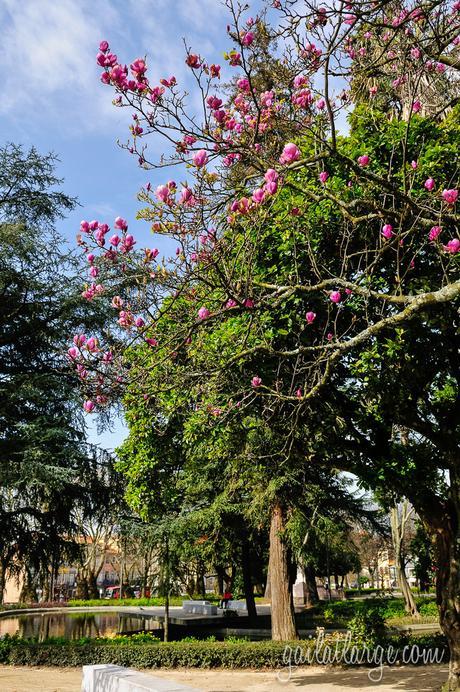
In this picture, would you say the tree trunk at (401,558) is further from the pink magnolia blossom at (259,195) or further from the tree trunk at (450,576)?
the pink magnolia blossom at (259,195)

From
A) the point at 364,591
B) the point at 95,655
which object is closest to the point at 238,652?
the point at 95,655

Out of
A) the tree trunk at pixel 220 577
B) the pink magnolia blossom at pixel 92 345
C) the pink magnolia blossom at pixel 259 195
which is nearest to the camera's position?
the pink magnolia blossom at pixel 259 195

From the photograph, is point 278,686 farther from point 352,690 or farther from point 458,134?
point 458,134

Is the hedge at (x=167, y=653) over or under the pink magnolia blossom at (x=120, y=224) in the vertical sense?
under

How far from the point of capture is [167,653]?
13.8 m

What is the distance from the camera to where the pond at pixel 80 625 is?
24.9m

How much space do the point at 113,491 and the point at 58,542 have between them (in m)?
1.92

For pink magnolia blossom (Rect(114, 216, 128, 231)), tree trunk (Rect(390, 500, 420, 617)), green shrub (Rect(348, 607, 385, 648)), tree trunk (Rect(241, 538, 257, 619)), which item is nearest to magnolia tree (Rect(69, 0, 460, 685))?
pink magnolia blossom (Rect(114, 216, 128, 231))

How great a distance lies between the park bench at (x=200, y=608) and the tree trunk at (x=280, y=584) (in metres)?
14.6

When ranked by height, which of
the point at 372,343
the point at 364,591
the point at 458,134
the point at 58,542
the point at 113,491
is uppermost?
the point at 458,134

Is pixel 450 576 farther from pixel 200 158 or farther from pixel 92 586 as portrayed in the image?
pixel 92 586

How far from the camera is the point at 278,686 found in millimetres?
10695

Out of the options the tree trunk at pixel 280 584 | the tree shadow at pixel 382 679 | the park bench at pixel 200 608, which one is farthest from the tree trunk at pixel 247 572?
the tree shadow at pixel 382 679

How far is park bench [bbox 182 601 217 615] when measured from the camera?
28.6m
